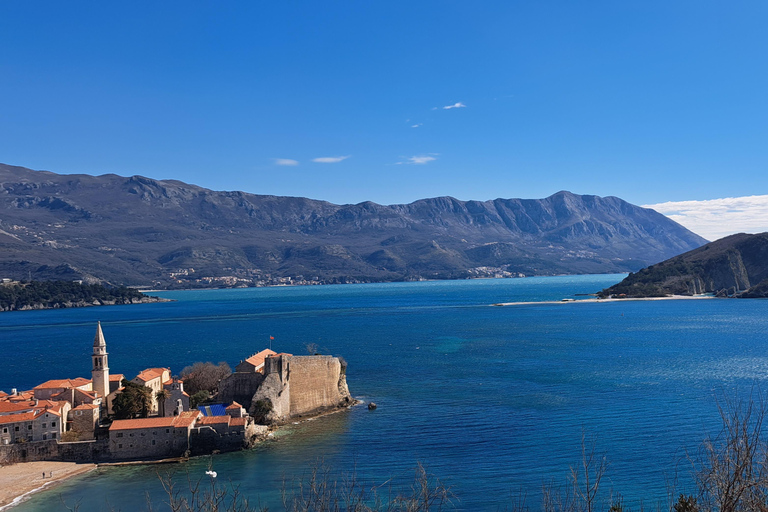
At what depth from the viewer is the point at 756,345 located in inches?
2992

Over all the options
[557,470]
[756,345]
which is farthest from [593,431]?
[756,345]

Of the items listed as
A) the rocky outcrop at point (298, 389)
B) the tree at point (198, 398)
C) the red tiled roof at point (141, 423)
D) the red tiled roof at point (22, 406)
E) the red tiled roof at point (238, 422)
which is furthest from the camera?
the tree at point (198, 398)

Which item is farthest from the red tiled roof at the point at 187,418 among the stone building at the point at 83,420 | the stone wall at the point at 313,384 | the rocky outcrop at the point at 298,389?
the stone wall at the point at 313,384

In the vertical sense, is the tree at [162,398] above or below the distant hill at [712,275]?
below

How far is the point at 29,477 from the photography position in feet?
106

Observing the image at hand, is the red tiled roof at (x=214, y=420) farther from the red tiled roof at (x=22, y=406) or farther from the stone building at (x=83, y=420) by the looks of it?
the red tiled roof at (x=22, y=406)

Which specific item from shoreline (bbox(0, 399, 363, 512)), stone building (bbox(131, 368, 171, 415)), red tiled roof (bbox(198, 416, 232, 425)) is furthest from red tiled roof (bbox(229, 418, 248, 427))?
stone building (bbox(131, 368, 171, 415))

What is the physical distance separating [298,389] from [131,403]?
34.4ft

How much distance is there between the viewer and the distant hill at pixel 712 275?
588 ft

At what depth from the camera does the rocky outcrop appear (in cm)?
4094

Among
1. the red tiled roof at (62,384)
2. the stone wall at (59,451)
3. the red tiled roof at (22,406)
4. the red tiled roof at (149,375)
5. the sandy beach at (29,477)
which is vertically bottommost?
the sandy beach at (29,477)

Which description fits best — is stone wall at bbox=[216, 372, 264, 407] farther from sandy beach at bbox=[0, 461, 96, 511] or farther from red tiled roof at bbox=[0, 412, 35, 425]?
red tiled roof at bbox=[0, 412, 35, 425]

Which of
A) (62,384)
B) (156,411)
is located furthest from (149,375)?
(62,384)

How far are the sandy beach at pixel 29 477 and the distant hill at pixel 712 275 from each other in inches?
6537
